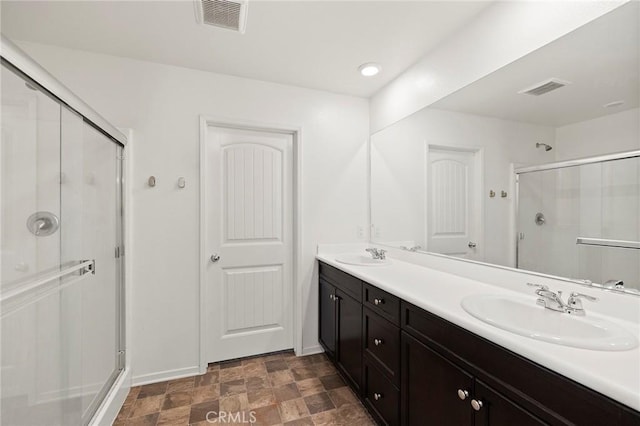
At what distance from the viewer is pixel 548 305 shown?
118 cm

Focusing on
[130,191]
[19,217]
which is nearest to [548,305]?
[19,217]

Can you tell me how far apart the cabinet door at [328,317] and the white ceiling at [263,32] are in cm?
179

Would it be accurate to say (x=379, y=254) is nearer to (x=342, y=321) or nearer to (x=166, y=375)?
(x=342, y=321)

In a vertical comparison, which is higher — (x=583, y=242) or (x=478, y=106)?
(x=478, y=106)

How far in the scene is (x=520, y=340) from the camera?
0.90m

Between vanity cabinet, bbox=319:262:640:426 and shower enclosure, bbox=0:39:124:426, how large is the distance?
1.57m

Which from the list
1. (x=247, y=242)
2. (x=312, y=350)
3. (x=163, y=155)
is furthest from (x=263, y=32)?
(x=312, y=350)

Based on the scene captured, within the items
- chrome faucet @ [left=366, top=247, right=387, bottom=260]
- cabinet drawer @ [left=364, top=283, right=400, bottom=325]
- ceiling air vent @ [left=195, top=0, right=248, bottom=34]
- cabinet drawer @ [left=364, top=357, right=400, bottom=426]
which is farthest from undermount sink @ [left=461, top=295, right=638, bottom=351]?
ceiling air vent @ [left=195, top=0, right=248, bottom=34]

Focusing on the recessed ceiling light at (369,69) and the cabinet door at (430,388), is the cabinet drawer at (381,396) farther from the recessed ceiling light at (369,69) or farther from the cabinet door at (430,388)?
the recessed ceiling light at (369,69)

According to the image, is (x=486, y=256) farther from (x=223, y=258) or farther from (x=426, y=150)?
(x=223, y=258)

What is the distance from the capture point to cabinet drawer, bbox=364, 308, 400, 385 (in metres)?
1.51

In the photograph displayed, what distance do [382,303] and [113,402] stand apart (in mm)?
1761

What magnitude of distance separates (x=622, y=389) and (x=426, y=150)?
1.73 meters

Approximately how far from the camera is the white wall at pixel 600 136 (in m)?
1.08
